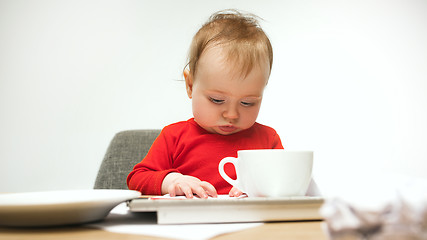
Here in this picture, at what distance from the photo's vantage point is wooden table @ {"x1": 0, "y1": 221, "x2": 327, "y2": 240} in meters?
0.37

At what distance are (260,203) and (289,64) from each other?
190 centimetres

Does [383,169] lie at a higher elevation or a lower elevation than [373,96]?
lower

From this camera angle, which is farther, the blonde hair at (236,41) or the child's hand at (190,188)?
the blonde hair at (236,41)

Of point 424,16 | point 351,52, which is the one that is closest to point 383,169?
point 351,52

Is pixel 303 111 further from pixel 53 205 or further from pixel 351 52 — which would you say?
pixel 53 205

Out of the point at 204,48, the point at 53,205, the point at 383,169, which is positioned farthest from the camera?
the point at 383,169

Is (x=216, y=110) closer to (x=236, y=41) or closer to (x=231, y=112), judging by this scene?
(x=231, y=112)

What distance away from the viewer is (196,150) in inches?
40.6

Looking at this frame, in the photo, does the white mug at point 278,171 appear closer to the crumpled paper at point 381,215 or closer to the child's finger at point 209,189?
the child's finger at point 209,189

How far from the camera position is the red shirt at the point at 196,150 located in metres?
0.99

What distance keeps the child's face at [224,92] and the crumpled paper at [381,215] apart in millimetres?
667

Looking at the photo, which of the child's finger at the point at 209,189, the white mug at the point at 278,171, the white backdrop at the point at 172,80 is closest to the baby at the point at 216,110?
the child's finger at the point at 209,189

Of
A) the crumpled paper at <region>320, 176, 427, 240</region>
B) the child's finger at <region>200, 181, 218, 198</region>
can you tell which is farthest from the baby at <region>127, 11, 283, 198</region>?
the crumpled paper at <region>320, 176, 427, 240</region>

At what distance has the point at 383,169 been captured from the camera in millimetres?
2166
